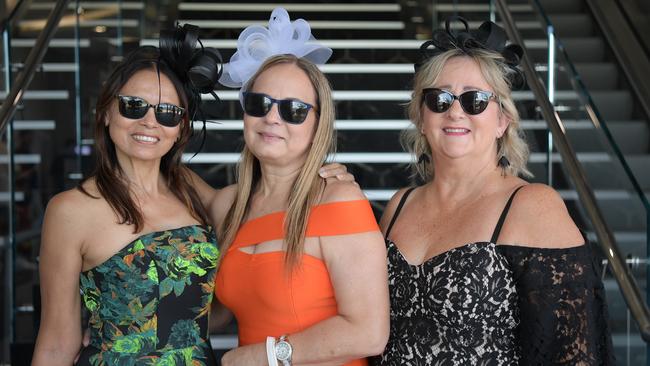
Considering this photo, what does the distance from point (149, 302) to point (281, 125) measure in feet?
2.13

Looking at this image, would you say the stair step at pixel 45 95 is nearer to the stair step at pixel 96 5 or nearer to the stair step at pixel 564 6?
the stair step at pixel 96 5

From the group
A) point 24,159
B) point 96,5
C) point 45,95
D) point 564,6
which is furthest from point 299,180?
point 564,6

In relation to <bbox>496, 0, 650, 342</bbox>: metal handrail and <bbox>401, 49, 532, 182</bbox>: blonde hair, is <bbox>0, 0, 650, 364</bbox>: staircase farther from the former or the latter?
<bbox>401, 49, 532, 182</bbox>: blonde hair

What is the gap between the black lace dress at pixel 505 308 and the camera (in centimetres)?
234

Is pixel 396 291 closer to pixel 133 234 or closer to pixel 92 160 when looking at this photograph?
pixel 133 234

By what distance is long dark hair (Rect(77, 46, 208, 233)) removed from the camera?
271 cm

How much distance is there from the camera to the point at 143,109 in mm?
2744

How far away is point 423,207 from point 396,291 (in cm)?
30

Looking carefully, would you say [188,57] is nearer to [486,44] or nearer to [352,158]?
[486,44]

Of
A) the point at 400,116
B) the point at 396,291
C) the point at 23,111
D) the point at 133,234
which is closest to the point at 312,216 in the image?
the point at 396,291

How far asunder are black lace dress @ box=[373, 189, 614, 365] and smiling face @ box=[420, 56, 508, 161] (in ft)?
0.74

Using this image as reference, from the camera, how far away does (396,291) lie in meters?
2.58

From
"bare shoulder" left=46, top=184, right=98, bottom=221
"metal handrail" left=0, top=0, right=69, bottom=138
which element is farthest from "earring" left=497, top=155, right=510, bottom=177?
"metal handrail" left=0, top=0, right=69, bottom=138

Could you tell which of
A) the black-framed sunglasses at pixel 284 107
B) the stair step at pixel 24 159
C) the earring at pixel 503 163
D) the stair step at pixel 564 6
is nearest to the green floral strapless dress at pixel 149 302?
the black-framed sunglasses at pixel 284 107
